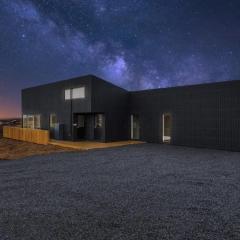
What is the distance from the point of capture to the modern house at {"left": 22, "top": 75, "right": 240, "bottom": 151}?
15266 mm

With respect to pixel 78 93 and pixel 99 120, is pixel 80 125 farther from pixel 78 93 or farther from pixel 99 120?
pixel 78 93

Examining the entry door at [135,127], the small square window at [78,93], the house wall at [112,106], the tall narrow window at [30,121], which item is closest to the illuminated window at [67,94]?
the small square window at [78,93]

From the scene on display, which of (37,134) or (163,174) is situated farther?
(37,134)

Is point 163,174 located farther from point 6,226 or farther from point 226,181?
point 6,226

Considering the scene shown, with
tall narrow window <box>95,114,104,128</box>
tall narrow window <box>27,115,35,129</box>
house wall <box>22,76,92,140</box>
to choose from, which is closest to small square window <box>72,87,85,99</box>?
house wall <box>22,76,92,140</box>

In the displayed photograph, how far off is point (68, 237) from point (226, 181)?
216 inches

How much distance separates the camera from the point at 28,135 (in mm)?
20953

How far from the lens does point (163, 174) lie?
339 inches

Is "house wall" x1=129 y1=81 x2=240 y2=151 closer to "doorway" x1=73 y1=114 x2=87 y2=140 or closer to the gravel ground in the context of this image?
"doorway" x1=73 y1=114 x2=87 y2=140

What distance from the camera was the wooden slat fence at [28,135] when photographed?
18575mm

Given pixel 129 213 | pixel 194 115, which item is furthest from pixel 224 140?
pixel 129 213

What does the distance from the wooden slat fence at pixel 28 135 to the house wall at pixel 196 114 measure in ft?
24.5

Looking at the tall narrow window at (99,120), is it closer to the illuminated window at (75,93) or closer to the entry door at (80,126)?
the entry door at (80,126)

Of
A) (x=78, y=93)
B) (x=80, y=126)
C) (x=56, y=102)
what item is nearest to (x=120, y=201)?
(x=78, y=93)
